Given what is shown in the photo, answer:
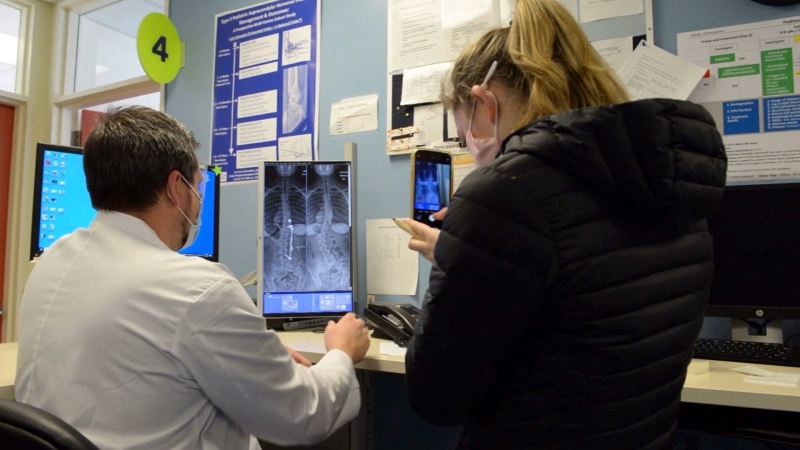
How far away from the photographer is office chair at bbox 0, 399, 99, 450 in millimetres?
614

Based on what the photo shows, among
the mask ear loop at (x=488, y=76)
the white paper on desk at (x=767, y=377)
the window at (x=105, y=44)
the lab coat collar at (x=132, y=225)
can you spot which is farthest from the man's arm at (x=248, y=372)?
the window at (x=105, y=44)

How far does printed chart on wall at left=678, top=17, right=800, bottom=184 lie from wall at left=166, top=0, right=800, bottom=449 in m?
0.07

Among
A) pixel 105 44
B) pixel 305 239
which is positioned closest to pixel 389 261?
pixel 305 239

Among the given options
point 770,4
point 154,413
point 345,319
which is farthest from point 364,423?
point 770,4

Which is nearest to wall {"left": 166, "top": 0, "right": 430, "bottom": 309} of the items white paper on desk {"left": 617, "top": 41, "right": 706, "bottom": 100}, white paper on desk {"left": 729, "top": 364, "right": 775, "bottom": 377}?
white paper on desk {"left": 617, "top": 41, "right": 706, "bottom": 100}

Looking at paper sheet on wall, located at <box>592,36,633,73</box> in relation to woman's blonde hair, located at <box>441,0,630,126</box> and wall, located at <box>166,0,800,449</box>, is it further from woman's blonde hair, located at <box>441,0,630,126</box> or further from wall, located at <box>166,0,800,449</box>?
woman's blonde hair, located at <box>441,0,630,126</box>

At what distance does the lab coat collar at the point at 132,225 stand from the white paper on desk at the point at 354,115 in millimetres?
1365

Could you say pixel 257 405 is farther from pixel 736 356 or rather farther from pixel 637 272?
pixel 736 356

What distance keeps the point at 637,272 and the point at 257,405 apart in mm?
589

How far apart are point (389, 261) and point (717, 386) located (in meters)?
1.25

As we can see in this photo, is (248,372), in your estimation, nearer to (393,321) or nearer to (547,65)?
(547,65)

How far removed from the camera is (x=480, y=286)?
2.10ft

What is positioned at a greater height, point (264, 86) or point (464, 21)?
point (464, 21)

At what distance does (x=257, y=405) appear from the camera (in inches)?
33.9
